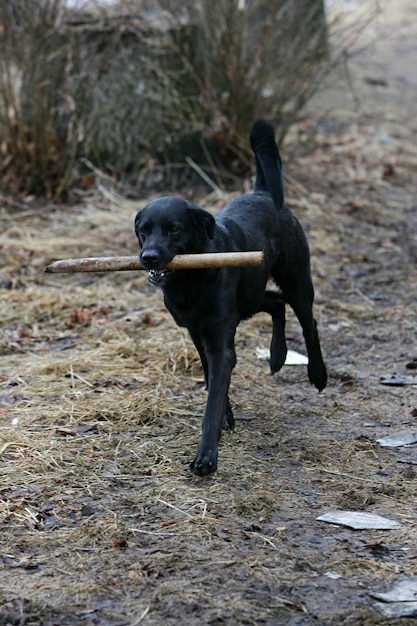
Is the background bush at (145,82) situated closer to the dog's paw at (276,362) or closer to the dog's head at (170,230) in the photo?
the dog's paw at (276,362)

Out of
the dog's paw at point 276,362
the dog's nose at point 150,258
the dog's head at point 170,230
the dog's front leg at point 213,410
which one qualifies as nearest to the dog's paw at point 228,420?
the dog's front leg at point 213,410

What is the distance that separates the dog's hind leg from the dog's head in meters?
1.38

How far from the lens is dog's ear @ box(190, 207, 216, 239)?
14.8 feet

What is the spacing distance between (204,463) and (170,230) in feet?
3.72

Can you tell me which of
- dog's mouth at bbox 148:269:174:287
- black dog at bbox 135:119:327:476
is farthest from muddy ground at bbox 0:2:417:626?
dog's mouth at bbox 148:269:174:287

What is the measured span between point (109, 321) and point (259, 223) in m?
2.24

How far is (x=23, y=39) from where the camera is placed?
32.0ft

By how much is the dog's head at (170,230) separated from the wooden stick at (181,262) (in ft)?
0.24

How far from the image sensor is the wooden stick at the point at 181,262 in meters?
4.27

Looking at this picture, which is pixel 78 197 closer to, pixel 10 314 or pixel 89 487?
pixel 10 314

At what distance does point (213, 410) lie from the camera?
14.7ft

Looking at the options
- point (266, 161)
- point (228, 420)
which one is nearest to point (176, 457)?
point (228, 420)

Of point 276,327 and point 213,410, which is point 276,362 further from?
point 213,410

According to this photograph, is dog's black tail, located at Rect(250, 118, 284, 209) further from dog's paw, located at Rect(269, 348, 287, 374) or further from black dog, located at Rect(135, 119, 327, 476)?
dog's paw, located at Rect(269, 348, 287, 374)
